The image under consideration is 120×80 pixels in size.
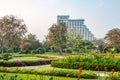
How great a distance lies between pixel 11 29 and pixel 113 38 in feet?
69.0

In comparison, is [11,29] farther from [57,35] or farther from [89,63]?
[89,63]

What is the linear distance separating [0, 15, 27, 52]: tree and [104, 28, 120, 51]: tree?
18.6 metres

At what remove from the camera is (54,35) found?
48125 mm

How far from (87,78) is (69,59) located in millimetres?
6541

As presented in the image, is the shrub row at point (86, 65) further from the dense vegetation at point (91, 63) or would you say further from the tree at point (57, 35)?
the tree at point (57, 35)

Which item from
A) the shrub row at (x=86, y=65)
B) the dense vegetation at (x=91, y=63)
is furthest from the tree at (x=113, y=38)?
the shrub row at (x=86, y=65)

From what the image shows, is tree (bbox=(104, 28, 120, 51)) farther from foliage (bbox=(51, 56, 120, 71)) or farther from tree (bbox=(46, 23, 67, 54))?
foliage (bbox=(51, 56, 120, 71))

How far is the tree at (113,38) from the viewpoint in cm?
5394

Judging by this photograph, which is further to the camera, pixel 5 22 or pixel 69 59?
pixel 5 22

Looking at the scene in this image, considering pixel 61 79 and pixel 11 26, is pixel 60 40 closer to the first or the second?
pixel 11 26

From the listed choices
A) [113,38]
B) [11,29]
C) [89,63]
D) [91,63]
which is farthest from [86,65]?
[113,38]

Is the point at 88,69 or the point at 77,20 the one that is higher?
the point at 77,20

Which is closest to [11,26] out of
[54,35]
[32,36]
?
[54,35]

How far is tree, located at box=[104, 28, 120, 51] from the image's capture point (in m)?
53.9
